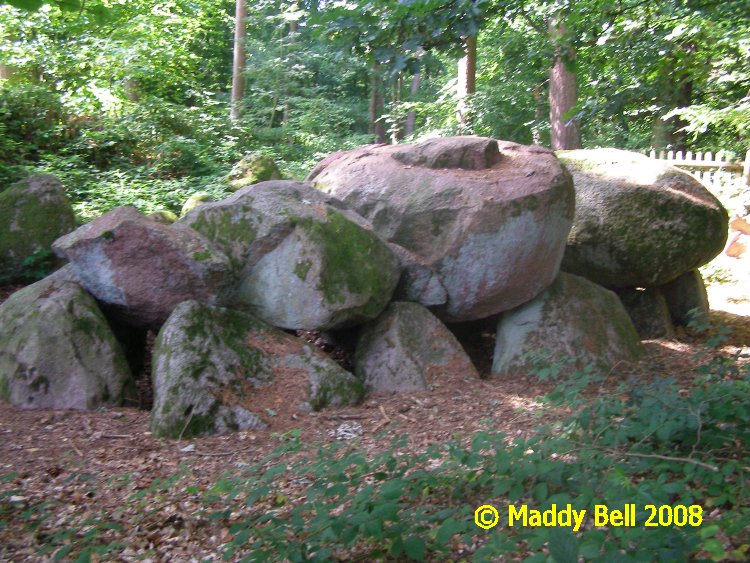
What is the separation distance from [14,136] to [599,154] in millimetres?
8327

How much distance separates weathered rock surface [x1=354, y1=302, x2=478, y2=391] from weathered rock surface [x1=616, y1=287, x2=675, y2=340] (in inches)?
106

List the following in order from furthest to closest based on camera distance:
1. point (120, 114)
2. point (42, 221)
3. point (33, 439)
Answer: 1. point (120, 114)
2. point (42, 221)
3. point (33, 439)

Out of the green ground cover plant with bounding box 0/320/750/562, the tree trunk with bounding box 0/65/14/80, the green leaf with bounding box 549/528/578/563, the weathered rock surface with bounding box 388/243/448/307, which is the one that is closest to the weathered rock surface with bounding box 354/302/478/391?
the weathered rock surface with bounding box 388/243/448/307

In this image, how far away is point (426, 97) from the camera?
21.2 meters

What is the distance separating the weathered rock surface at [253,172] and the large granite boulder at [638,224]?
3661mm

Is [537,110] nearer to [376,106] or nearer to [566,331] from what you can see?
[376,106]

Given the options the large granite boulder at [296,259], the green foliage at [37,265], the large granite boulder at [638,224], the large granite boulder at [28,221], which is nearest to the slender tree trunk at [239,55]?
the large granite boulder at [28,221]

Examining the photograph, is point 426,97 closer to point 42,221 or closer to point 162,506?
point 42,221

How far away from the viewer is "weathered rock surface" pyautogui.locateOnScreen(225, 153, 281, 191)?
8.32 meters

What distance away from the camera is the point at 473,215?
5.62m

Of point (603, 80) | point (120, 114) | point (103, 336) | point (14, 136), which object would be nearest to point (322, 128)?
point (120, 114)

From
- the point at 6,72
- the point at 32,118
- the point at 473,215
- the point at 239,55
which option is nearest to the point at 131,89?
the point at 6,72

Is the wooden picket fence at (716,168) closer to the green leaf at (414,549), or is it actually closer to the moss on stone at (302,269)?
the moss on stone at (302,269)

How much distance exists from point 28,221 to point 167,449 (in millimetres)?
3816
